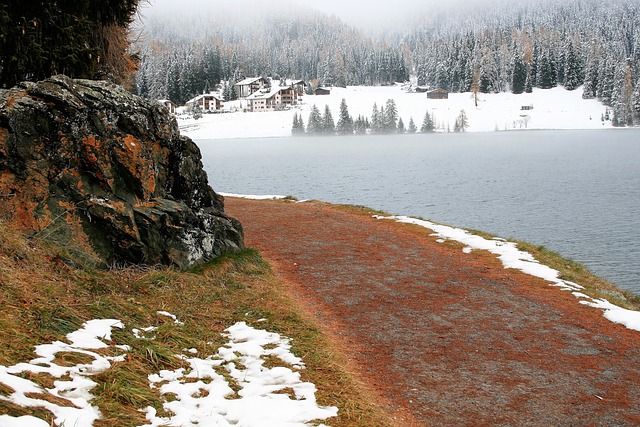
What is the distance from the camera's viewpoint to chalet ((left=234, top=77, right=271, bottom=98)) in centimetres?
15775

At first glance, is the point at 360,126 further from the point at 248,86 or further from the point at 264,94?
the point at 248,86

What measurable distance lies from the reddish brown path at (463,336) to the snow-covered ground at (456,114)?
115173 millimetres

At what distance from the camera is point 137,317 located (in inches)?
244

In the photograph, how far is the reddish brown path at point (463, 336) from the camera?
574cm

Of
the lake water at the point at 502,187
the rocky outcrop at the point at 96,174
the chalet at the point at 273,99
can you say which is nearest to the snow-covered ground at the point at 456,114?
the chalet at the point at 273,99

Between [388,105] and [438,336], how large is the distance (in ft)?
398

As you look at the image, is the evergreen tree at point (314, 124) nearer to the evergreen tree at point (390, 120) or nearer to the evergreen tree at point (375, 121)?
the evergreen tree at point (375, 121)

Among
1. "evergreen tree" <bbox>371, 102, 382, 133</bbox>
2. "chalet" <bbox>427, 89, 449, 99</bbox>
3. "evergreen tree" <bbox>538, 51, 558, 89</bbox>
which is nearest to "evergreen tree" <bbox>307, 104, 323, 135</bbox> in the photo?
"evergreen tree" <bbox>371, 102, 382, 133</bbox>

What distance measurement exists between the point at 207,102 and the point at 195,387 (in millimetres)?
145537

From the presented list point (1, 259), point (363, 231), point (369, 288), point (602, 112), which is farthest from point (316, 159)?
point (602, 112)

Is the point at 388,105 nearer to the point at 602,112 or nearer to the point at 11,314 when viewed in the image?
the point at 602,112

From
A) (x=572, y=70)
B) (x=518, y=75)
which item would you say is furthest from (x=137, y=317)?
(x=572, y=70)

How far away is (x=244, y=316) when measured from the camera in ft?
25.1

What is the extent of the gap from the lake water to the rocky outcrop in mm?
12859
